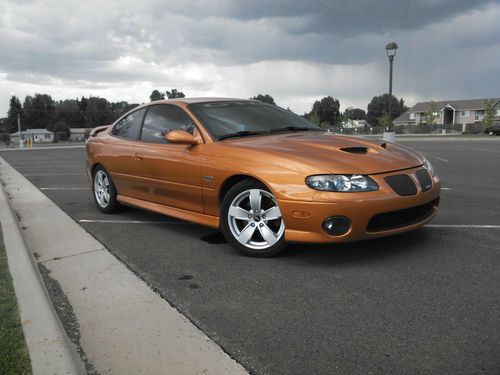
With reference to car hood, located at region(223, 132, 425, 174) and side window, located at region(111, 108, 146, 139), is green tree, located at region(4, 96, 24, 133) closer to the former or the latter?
side window, located at region(111, 108, 146, 139)

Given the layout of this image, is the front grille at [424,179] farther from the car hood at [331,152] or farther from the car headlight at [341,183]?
the car headlight at [341,183]

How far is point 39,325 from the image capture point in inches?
107

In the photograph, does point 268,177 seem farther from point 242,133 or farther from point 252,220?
point 242,133

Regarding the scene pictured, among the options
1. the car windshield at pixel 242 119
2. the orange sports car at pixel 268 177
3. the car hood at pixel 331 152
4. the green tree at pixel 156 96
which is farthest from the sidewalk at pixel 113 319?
the green tree at pixel 156 96

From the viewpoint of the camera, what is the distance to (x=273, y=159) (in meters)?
3.91

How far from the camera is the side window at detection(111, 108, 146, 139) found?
5666 mm

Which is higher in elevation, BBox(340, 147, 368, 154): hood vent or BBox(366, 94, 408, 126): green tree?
BBox(366, 94, 408, 126): green tree

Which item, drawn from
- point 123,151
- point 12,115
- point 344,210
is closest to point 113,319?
point 344,210

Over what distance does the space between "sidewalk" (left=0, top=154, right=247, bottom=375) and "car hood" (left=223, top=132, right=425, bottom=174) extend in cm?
147

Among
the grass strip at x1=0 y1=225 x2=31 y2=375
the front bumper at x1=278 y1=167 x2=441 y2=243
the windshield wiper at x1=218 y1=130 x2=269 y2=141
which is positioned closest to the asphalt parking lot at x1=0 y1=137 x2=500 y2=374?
the front bumper at x1=278 y1=167 x2=441 y2=243

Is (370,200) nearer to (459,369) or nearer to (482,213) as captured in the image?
(459,369)

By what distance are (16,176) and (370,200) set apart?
10.2m

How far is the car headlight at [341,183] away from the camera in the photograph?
366 centimetres

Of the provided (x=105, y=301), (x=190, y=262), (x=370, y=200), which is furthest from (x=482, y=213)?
(x=105, y=301)
